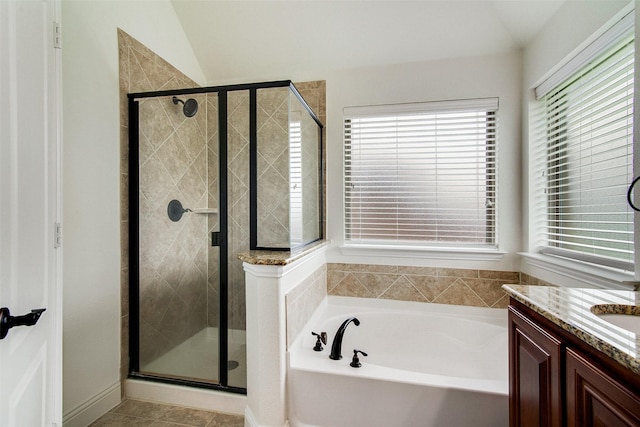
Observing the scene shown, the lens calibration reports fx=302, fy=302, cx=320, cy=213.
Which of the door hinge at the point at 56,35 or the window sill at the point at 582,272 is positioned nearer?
the door hinge at the point at 56,35

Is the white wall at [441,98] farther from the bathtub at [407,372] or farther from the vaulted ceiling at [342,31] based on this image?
the bathtub at [407,372]

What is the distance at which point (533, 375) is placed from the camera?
94 cm

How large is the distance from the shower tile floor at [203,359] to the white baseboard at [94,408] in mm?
187

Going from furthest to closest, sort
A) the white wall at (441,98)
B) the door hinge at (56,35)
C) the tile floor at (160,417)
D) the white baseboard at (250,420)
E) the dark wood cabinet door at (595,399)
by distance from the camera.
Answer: the white wall at (441,98) < the tile floor at (160,417) < the white baseboard at (250,420) < the door hinge at (56,35) < the dark wood cabinet door at (595,399)

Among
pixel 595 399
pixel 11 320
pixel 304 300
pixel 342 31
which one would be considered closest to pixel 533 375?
pixel 595 399

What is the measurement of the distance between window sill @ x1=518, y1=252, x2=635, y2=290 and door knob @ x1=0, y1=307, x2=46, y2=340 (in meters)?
2.14

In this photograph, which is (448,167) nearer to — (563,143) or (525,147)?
(525,147)

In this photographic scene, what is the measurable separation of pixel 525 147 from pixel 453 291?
1.15 meters

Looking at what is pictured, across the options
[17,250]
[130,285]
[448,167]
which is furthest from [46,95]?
[448,167]

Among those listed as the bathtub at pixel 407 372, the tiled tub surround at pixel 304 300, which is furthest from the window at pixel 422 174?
the bathtub at pixel 407 372

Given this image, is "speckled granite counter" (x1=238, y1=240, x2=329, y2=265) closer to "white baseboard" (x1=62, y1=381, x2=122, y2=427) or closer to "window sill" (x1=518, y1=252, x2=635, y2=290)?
"white baseboard" (x1=62, y1=381, x2=122, y2=427)

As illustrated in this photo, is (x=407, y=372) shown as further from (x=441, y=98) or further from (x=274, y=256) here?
(x=441, y=98)

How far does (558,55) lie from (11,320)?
2688 millimetres

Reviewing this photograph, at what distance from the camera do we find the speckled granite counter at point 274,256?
149 centimetres
